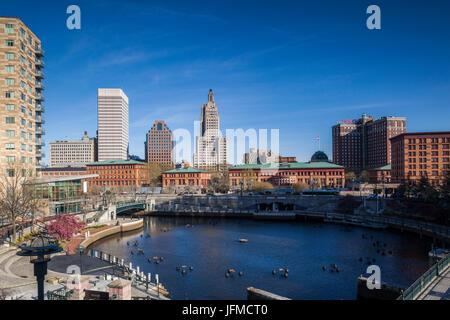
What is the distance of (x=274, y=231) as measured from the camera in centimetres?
6775

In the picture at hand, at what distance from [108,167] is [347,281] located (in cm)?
13760

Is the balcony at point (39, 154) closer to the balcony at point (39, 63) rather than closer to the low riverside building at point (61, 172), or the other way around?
the balcony at point (39, 63)

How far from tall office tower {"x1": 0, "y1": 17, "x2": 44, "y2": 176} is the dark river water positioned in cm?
2559

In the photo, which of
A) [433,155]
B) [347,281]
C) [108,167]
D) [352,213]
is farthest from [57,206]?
[433,155]

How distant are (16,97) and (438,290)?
72.1 m

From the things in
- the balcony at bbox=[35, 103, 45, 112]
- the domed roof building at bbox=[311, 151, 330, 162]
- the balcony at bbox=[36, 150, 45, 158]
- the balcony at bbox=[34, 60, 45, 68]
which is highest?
the balcony at bbox=[34, 60, 45, 68]

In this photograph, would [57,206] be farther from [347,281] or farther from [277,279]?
[347,281]

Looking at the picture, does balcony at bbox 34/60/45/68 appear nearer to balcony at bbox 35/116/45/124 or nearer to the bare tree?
balcony at bbox 35/116/45/124

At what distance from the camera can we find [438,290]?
20.6 m

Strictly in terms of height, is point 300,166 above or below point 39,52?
below

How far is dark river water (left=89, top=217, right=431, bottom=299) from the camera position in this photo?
3381cm

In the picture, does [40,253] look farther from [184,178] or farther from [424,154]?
[184,178]

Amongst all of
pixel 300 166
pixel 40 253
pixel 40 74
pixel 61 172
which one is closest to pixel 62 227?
pixel 40 253

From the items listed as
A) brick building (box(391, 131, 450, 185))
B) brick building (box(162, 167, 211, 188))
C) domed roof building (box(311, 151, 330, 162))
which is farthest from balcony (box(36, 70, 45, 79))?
domed roof building (box(311, 151, 330, 162))
